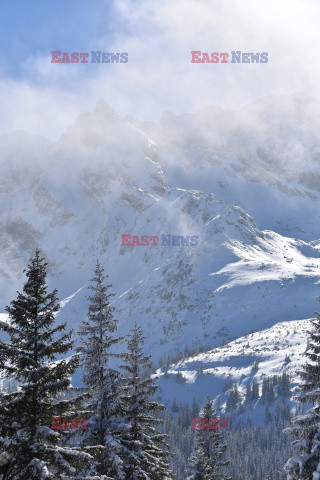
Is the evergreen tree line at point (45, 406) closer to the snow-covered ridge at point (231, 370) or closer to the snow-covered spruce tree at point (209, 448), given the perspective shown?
the snow-covered spruce tree at point (209, 448)

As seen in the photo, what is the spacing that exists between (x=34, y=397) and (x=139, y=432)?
8630mm

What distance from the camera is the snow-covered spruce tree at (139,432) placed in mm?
19656

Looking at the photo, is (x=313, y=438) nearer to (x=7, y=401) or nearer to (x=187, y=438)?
(x=7, y=401)

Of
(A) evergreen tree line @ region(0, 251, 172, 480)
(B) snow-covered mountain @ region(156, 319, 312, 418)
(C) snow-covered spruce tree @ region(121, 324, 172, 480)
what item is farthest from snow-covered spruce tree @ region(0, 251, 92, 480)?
(B) snow-covered mountain @ region(156, 319, 312, 418)

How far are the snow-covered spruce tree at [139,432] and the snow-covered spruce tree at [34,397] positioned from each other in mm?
6106

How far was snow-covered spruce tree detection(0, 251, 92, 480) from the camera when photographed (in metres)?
13.2

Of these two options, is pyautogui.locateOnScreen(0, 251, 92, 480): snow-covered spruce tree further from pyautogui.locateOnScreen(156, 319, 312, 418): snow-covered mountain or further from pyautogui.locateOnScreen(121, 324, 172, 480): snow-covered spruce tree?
pyautogui.locateOnScreen(156, 319, 312, 418): snow-covered mountain

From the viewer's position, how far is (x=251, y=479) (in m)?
93.8

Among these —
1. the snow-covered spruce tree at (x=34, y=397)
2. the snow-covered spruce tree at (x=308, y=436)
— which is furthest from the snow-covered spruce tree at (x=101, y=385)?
the snow-covered spruce tree at (x=308, y=436)

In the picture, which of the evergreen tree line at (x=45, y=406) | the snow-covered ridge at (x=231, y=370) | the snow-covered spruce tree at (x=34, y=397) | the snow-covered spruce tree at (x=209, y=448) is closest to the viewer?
the snow-covered spruce tree at (x=34, y=397)

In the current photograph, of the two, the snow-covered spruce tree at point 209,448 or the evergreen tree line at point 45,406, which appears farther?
the snow-covered spruce tree at point 209,448

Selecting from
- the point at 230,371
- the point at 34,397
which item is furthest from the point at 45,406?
the point at 230,371

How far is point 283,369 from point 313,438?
546 feet

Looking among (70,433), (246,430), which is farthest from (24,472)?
(246,430)
